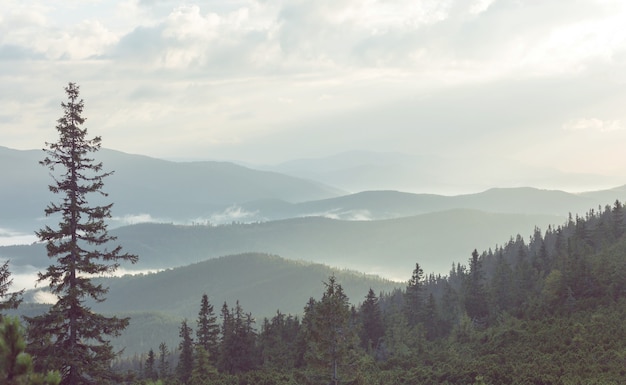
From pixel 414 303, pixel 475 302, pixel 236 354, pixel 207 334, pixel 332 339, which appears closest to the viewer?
pixel 332 339

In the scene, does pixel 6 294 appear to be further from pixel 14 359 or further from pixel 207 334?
pixel 207 334

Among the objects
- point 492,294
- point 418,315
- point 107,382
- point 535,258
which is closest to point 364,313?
point 418,315

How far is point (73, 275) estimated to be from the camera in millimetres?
26828

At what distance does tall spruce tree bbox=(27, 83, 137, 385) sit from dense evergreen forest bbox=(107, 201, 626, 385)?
278cm

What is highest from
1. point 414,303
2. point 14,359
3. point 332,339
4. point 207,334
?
point 14,359

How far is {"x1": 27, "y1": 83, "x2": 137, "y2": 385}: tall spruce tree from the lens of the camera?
2602cm

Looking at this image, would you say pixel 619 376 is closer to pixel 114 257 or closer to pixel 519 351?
pixel 519 351

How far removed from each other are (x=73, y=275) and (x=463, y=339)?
200ft

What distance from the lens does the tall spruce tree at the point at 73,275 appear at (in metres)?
26.0

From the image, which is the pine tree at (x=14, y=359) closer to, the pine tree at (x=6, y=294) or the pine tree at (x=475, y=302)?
the pine tree at (x=6, y=294)

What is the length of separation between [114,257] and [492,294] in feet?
280

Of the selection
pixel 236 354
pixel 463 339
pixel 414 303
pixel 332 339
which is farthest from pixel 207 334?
pixel 332 339

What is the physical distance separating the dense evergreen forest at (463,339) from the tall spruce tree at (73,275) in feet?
9.12

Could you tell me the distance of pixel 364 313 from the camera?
4114 inches
